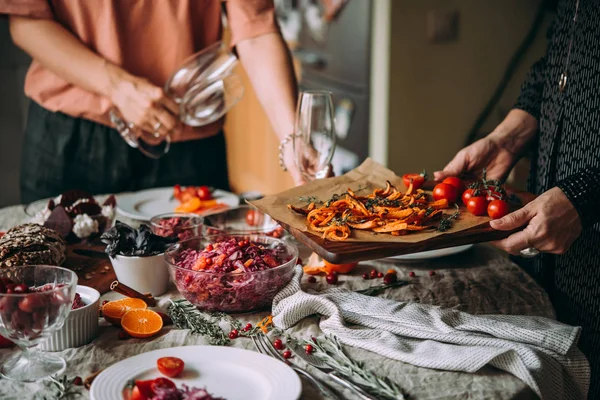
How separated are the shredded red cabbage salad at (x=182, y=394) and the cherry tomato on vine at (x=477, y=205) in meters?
0.74

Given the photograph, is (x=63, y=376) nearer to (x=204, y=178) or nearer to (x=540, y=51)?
(x=204, y=178)

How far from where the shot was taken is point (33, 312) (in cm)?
96

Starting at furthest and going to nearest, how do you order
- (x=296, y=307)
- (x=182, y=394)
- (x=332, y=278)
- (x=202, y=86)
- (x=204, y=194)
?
1. (x=204, y=194)
2. (x=202, y=86)
3. (x=332, y=278)
4. (x=296, y=307)
5. (x=182, y=394)

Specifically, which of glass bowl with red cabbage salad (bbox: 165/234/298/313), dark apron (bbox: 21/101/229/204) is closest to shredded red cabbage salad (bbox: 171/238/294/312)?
glass bowl with red cabbage salad (bbox: 165/234/298/313)

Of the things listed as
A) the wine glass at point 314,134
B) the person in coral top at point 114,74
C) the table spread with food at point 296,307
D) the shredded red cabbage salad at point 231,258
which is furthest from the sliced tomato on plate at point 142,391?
the person in coral top at point 114,74

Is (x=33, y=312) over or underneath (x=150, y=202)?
over

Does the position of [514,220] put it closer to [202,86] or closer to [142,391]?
[142,391]

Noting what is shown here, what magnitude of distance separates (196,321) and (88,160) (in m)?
1.15

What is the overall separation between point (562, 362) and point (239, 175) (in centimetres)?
504

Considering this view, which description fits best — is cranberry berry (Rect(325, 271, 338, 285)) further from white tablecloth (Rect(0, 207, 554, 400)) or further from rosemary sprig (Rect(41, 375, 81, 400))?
rosemary sprig (Rect(41, 375, 81, 400))

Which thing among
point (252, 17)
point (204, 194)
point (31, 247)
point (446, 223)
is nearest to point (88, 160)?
point (204, 194)

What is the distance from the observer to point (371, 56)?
11.4 ft

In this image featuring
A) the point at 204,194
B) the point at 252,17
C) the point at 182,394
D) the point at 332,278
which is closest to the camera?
the point at 182,394

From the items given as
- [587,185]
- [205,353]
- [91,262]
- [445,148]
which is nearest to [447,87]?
[445,148]
